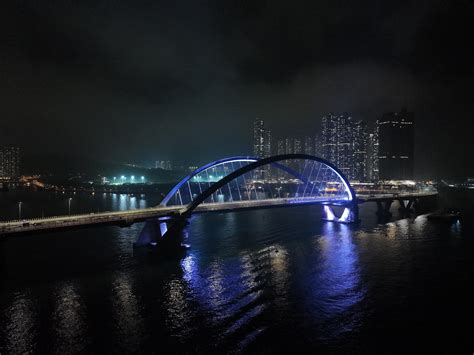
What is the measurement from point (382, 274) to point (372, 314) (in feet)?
30.4

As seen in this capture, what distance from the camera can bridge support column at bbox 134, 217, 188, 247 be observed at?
37062 mm

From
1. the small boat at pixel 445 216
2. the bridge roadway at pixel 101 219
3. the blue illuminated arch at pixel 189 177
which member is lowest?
the small boat at pixel 445 216

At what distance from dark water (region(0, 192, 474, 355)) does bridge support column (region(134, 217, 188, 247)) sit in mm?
1593

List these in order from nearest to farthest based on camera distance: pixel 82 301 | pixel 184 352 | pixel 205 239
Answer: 1. pixel 184 352
2. pixel 82 301
3. pixel 205 239

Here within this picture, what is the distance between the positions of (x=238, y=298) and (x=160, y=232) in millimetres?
15669

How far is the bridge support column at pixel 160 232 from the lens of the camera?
37.1 m

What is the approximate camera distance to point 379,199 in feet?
243

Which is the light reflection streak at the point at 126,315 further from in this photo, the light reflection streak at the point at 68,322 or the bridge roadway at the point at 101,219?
the bridge roadway at the point at 101,219

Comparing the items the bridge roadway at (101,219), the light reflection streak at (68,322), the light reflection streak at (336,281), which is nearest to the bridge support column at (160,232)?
the bridge roadway at (101,219)

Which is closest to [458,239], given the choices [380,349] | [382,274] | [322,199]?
[322,199]

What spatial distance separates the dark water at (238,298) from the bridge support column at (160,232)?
5.23ft

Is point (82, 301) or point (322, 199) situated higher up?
point (322, 199)

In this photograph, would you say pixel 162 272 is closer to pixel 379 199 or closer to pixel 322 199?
pixel 322 199

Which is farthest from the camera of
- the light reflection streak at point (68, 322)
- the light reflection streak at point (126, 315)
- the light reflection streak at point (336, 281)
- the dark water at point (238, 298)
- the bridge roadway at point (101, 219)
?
the bridge roadway at point (101, 219)
